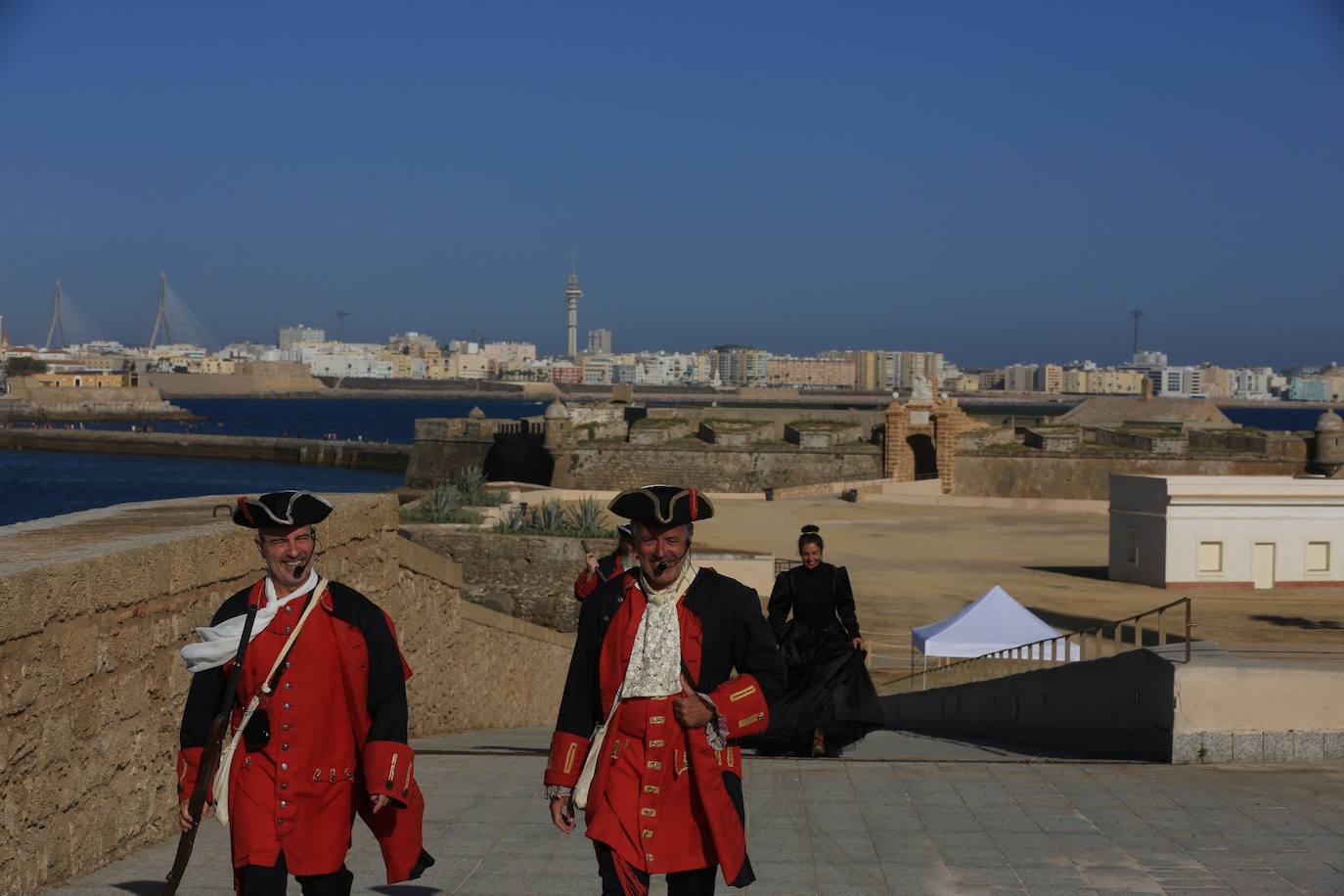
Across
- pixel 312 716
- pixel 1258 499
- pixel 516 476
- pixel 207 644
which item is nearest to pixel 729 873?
pixel 312 716

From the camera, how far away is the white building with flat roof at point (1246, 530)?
1902 cm

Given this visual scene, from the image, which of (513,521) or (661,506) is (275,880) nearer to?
(661,506)

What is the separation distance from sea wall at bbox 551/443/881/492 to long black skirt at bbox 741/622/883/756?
37024 millimetres

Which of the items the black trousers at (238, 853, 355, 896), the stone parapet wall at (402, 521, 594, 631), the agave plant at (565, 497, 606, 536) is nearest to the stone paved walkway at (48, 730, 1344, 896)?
the black trousers at (238, 853, 355, 896)

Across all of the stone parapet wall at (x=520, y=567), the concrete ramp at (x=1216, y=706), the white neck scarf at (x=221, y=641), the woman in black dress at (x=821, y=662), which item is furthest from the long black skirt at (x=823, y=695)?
the stone parapet wall at (x=520, y=567)

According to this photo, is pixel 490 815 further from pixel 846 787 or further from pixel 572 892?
pixel 846 787

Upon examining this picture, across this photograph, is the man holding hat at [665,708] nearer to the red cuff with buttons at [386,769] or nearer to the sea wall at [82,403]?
the red cuff with buttons at [386,769]

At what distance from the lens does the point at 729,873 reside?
13.0 ft

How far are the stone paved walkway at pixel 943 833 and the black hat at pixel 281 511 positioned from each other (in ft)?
5.66

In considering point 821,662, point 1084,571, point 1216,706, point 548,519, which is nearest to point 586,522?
point 548,519

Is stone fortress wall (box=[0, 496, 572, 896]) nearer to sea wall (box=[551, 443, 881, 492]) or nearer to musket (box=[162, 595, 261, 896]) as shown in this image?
musket (box=[162, 595, 261, 896])

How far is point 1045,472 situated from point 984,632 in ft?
92.1

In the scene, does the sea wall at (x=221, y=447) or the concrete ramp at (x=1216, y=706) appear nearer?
the concrete ramp at (x=1216, y=706)

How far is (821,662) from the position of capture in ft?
29.4
